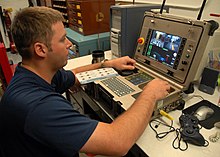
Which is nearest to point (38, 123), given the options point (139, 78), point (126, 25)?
point (139, 78)

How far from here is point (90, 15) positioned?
1.99 meters

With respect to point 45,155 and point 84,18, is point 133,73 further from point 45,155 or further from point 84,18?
point 84,18

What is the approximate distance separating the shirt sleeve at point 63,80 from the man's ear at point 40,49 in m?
0.41

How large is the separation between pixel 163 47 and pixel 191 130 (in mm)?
515

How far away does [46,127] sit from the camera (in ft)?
2.12

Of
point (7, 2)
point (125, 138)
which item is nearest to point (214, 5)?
point (125, 138)

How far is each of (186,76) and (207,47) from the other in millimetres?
198

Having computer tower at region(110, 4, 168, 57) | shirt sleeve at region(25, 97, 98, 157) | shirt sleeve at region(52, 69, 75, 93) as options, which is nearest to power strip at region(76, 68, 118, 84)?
shirt sleeve at region(52, 69, 75, 93)

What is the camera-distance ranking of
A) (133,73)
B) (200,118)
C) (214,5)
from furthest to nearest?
(214,5) < (133,73) < (200,118)

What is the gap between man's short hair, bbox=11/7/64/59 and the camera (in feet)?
2.55

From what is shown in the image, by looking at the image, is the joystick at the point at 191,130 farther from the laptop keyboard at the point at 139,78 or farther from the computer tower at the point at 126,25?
the computer tower at the point at 126,25

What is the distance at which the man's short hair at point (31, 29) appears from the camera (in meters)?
0.78

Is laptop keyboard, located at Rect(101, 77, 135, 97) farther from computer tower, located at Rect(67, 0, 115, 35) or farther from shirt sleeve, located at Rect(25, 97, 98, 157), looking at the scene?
computer tower, located at Rect(67, 0, 115, 35)

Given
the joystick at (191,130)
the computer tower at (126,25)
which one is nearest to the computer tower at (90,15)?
the computer tower at (126,25)
